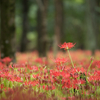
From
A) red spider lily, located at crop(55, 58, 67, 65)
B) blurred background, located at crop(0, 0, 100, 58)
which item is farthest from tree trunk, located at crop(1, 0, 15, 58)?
red spider lily, located at crop(55, 58, 67, 65)

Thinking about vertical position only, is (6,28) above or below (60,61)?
above

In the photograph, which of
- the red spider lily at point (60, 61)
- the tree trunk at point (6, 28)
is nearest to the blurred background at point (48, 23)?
the tree trunk at point (6, 28)

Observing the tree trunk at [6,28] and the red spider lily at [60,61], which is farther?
the tree trunk at [6,28]

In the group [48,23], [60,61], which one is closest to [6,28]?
[60,61]

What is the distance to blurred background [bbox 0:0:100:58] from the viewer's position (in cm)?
596

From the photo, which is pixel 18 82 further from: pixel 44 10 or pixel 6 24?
pixel 44 10

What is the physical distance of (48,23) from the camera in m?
19.5

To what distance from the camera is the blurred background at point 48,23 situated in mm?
5957

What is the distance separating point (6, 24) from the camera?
593 centimetres

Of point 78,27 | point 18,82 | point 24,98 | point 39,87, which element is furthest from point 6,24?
point 78,27

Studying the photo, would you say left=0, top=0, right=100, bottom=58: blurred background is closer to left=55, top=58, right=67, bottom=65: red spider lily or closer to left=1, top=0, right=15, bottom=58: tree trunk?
left=1, top=0, right=15, bottom=58: tree trunk

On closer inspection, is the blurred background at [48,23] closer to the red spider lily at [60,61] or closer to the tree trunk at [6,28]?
the tree trunk at [6,28]

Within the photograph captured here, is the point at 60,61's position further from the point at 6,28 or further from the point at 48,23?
the point at 48,23

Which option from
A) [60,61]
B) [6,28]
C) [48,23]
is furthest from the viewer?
[48,23]
